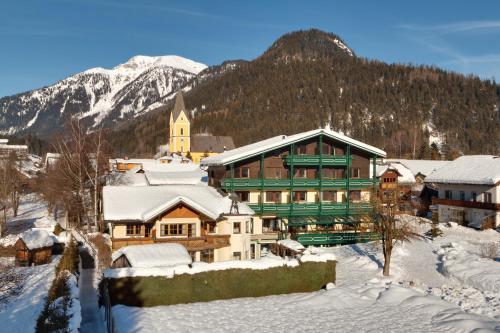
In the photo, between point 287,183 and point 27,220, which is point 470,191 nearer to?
point 287,183

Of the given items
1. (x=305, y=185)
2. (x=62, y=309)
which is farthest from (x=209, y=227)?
(x=62, y=309)

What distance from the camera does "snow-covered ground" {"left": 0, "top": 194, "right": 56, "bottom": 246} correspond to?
52.2 meters

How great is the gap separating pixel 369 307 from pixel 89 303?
1456cm

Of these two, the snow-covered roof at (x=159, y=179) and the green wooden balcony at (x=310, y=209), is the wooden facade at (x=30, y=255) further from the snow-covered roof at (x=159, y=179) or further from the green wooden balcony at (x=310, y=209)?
the green wooden balcony at (x=310, y=209)

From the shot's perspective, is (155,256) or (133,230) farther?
(133,230)

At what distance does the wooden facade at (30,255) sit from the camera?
4256cm

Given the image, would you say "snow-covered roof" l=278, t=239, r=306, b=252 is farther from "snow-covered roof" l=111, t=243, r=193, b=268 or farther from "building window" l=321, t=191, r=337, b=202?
"building window" l=321, t=191, r=337, b=202

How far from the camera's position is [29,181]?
3519 inches

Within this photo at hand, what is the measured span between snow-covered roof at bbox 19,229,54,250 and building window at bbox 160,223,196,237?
16.0 meters

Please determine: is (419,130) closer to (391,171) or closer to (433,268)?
(391,171)

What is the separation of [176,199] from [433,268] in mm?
18532

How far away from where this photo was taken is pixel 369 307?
80.4 ft

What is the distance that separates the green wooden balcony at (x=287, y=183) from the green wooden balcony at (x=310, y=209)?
183 centimetres

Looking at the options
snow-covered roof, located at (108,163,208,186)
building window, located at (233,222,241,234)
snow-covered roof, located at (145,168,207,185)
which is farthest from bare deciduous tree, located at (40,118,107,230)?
building window, located at (233,222,241,234)
